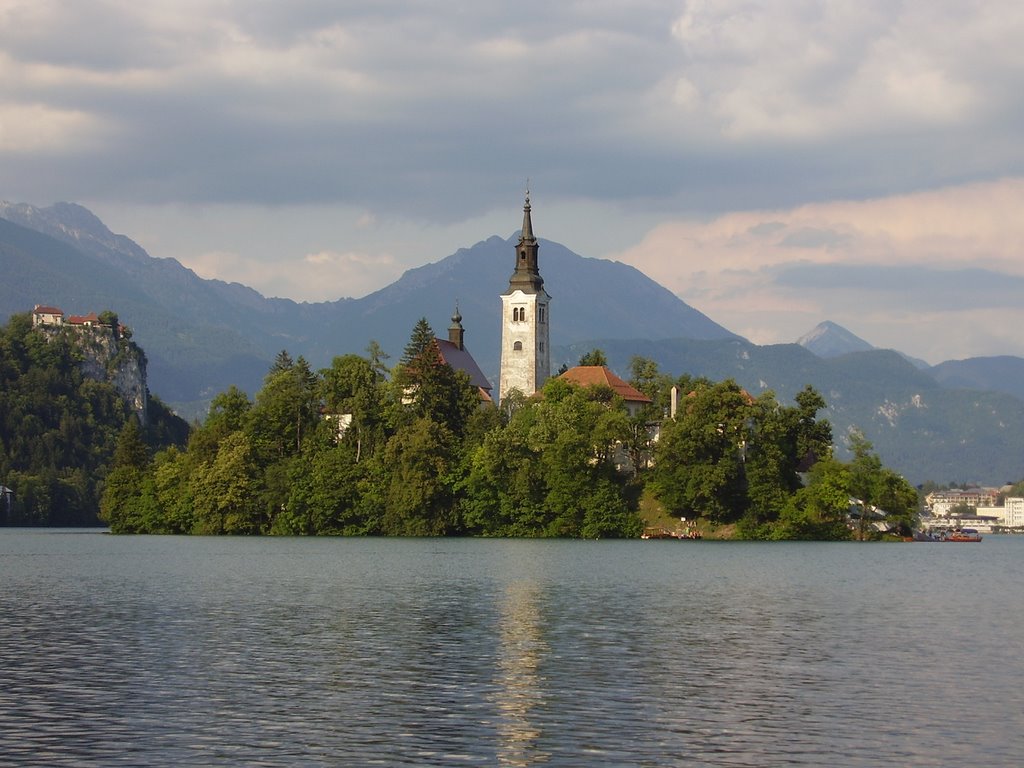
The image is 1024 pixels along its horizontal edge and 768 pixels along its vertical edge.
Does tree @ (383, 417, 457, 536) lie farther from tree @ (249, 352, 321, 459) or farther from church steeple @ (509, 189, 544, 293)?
church steeple @ (509, 189, 544, 293)

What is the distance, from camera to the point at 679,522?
410ft

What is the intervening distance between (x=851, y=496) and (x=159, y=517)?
63987 mm

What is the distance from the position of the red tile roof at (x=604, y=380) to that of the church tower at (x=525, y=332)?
9.66 metres

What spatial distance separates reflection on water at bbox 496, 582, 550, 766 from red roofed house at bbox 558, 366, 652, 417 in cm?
8906

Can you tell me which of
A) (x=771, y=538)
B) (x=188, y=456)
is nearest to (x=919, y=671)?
(x=771, y=538)

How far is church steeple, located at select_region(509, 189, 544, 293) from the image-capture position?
167m

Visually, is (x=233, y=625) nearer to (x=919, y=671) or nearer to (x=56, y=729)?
(x=56, y=729)

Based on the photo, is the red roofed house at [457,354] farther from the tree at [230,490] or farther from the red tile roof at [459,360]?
the tree at [230,490]

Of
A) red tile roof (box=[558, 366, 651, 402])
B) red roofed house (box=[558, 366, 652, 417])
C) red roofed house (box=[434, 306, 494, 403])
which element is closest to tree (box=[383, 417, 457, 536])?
red roofed house (box=[558, 366, 652, 417])

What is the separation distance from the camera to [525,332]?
166m

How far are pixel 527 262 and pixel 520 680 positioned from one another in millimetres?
136513

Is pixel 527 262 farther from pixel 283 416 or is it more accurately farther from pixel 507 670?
pixel 507 670

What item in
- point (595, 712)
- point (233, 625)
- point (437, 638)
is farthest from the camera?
point (233, 625)

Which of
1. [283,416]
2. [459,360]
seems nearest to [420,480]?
[283,416]
